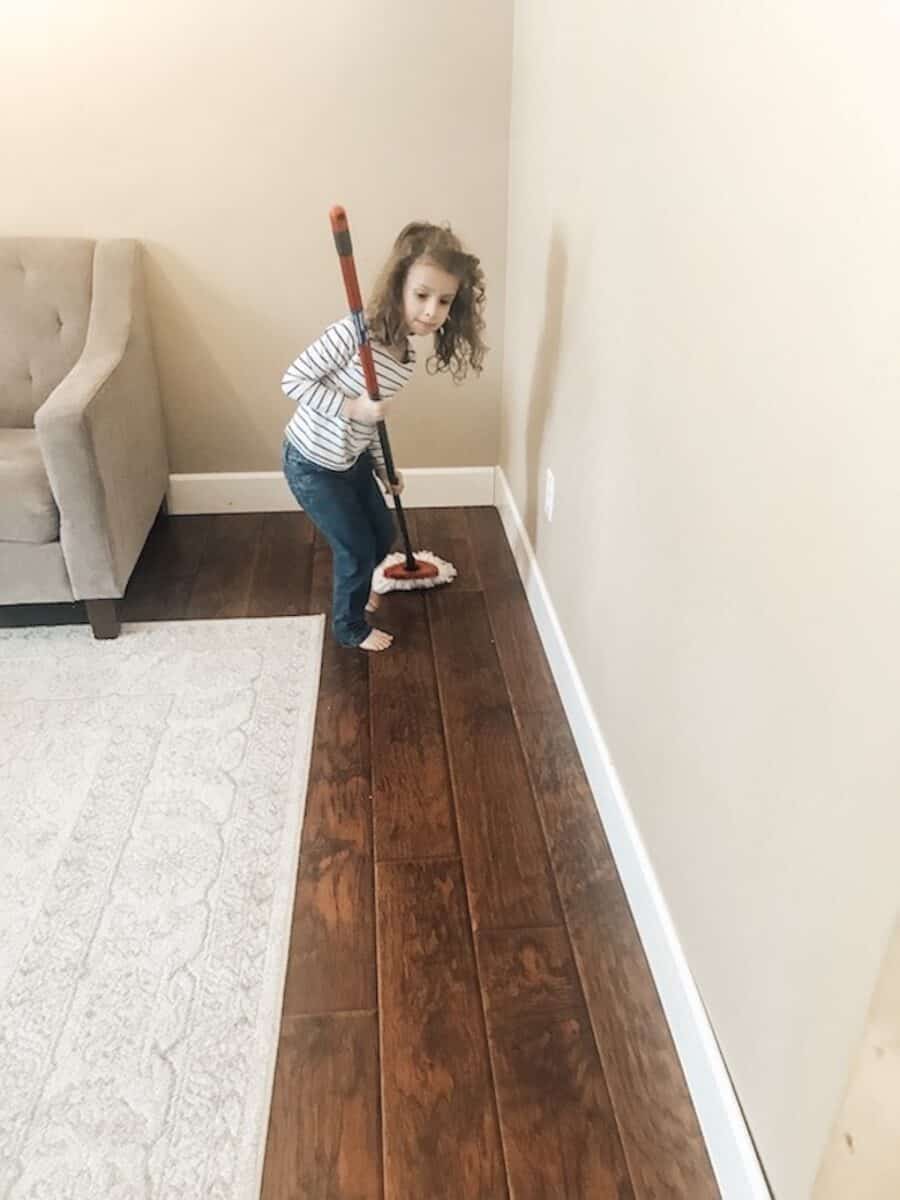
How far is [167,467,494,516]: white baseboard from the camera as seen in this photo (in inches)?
121

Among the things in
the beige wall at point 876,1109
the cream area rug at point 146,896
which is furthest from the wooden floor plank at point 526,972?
the beige wall at point 876,1109

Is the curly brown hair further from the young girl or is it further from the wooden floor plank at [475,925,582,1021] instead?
the wooden floor plank at [475,925,582,1021]

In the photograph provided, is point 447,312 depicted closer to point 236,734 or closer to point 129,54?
point 236,734

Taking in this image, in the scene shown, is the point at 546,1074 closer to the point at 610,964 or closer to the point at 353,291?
the point at 610,964

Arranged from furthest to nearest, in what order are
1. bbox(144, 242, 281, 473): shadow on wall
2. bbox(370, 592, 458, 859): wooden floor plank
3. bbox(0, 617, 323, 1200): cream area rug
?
1. bbox(144, 242, 281, 473): shadow on wall
2. bbox(370, 592, 458, 859): wooden floor plank
3. bbox(0, 617, 323, 1200): cream area rug

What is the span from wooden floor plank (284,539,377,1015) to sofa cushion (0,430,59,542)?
28.4 inches

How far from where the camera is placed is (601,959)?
158 cm

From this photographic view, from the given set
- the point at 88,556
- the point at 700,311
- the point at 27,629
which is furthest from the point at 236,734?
the point at 700,311

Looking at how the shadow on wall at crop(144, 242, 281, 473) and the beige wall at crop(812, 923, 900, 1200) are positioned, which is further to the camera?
the shadow on wall at crop(144, 242, 281, 473)

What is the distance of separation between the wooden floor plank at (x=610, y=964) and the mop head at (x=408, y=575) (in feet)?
1.17

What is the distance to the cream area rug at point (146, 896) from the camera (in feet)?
4.36

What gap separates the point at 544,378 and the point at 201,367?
3.73 ft

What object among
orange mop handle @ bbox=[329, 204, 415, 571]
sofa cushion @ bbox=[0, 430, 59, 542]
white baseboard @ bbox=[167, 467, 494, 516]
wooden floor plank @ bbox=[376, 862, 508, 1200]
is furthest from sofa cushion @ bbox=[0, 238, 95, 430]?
wooden floor plank @ bbox=[376, 862, 508, 1200]

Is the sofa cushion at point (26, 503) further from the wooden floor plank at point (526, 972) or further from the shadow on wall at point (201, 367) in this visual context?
the wooden floor plank at point (526, 972)
